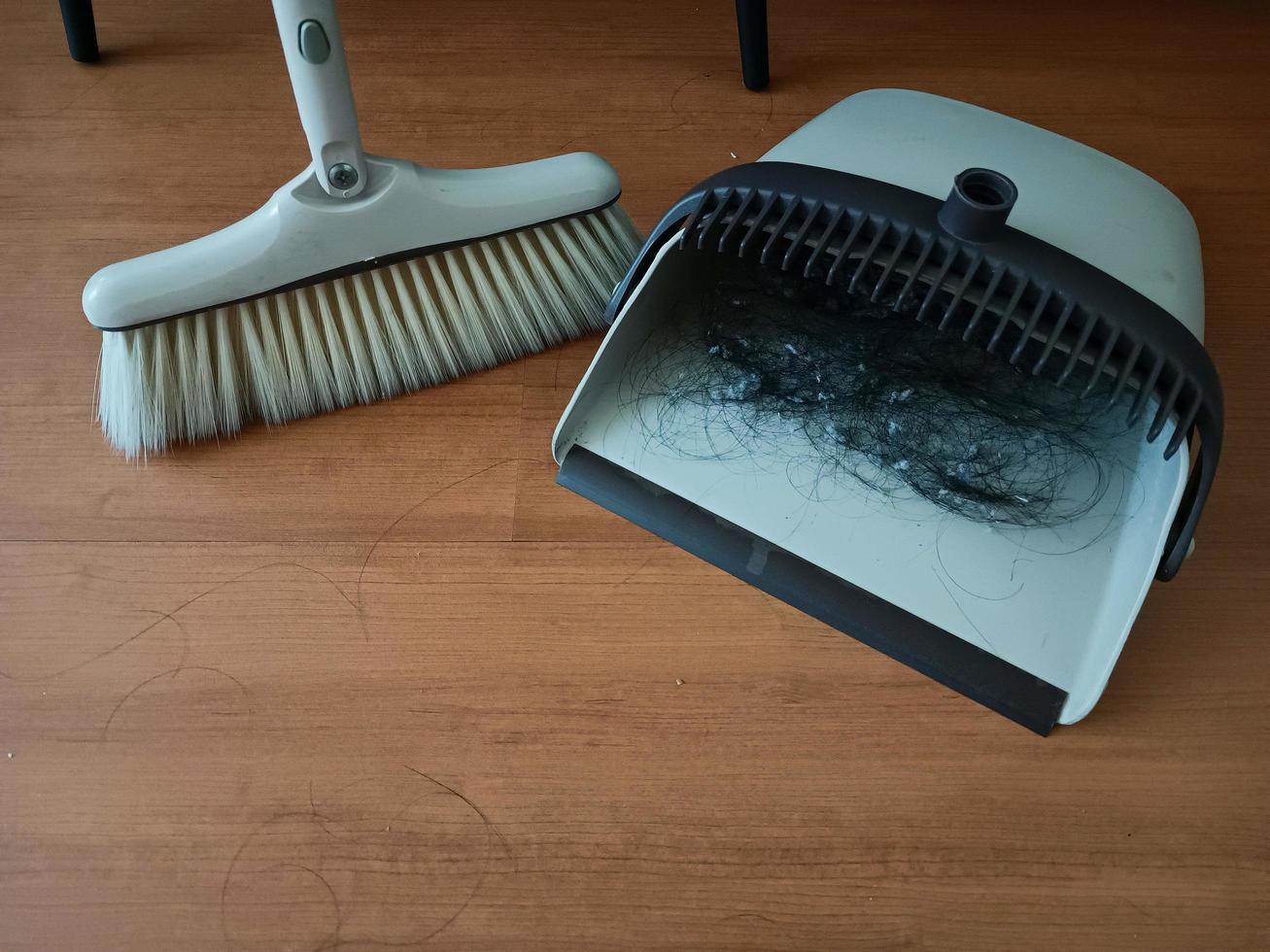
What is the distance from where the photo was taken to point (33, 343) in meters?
0.70

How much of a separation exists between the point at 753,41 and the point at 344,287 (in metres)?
0.38

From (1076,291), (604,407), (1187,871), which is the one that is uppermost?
(1076,291)

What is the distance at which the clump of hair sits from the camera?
0.63 meters

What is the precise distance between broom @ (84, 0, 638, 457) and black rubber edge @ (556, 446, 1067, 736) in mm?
115

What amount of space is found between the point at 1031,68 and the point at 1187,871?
642 millimetres

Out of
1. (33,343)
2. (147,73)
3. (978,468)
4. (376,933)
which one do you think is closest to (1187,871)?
(978,468)

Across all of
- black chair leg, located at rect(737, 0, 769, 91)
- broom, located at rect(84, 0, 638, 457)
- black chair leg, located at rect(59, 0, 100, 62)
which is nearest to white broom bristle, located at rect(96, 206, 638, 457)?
broom, located at rect(84, 0, 638, 457)

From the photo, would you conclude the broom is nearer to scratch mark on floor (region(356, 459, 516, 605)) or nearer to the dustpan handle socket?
scratch mark on floor (region(356, 459, 516, 605))

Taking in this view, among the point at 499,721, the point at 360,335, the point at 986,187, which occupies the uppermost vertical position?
the point at 986,187

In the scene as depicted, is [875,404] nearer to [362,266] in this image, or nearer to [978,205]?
[978,205]

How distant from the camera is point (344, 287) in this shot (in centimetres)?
65

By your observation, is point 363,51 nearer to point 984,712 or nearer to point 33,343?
point 33,343

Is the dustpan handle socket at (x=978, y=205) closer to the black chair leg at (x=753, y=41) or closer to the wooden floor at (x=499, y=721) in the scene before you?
the wooden floor at (x=499, y=721)

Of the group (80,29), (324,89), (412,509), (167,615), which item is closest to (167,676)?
(167,615)
